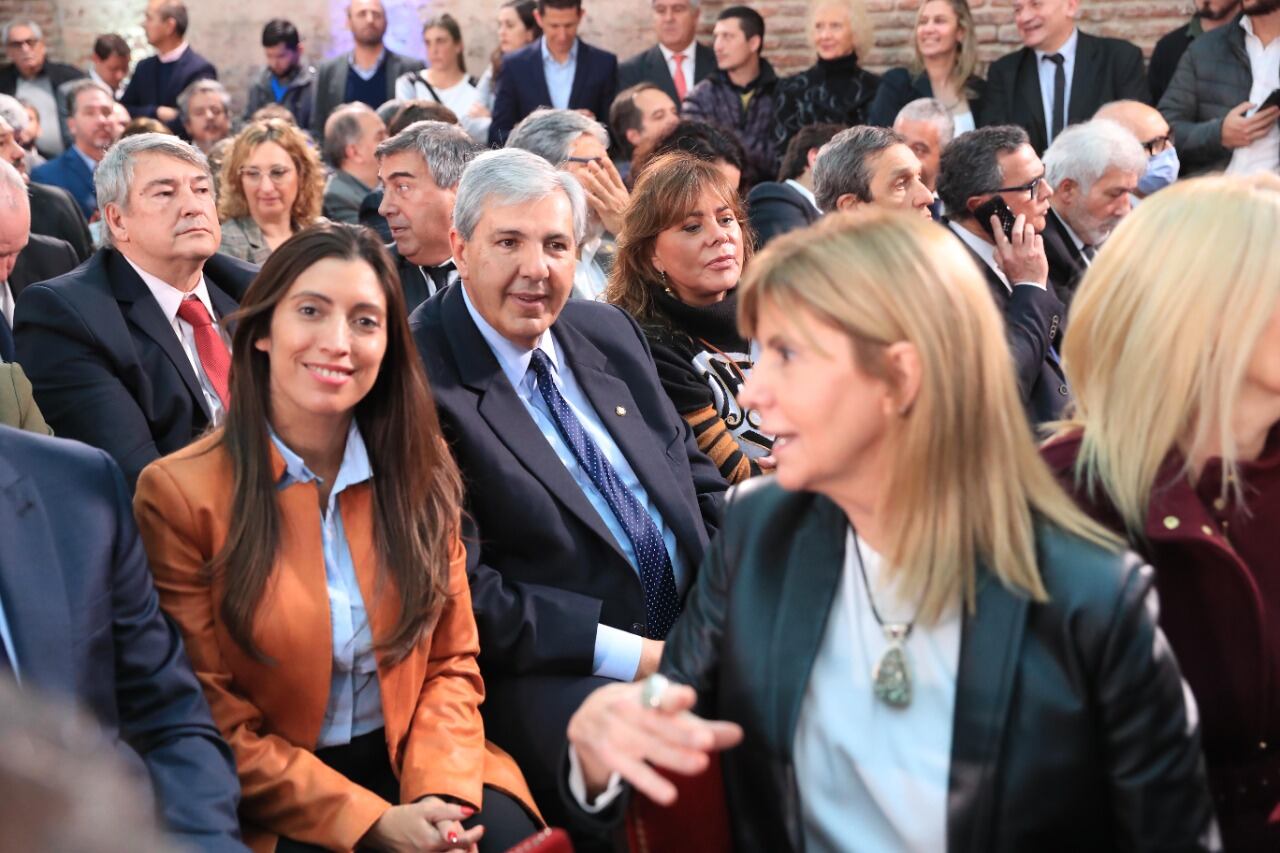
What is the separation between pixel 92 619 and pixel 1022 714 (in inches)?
46.6

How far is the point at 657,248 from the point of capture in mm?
3494

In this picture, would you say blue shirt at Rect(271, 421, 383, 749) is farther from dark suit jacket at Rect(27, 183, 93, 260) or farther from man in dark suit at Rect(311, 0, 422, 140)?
man in dark suit at Rect(311, 0, 422, 140)

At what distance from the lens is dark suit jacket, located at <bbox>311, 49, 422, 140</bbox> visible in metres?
8.98

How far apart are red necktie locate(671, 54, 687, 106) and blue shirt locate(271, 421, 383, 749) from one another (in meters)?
6.01

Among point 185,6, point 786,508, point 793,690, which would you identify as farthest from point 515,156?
point 185,6

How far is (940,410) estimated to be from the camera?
1639mm

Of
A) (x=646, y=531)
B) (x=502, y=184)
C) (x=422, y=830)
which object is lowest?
(x=422, y=830)

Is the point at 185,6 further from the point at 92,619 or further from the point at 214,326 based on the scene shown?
the point at 92,619

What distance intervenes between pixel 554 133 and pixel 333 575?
272 centimetres

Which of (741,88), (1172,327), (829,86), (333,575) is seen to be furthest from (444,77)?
(1172,327)

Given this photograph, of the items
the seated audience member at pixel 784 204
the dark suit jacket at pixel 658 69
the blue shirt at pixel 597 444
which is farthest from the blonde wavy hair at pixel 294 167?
the dark suit jacket at pixel 658 69

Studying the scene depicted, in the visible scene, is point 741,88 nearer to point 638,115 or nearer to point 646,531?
point 638,115

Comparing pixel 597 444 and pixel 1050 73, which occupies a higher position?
pixel 1050 73

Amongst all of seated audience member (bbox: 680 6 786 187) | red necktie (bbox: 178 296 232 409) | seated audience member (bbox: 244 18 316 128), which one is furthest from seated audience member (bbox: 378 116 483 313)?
seated audience member (bbox: 244 18 316 128)
